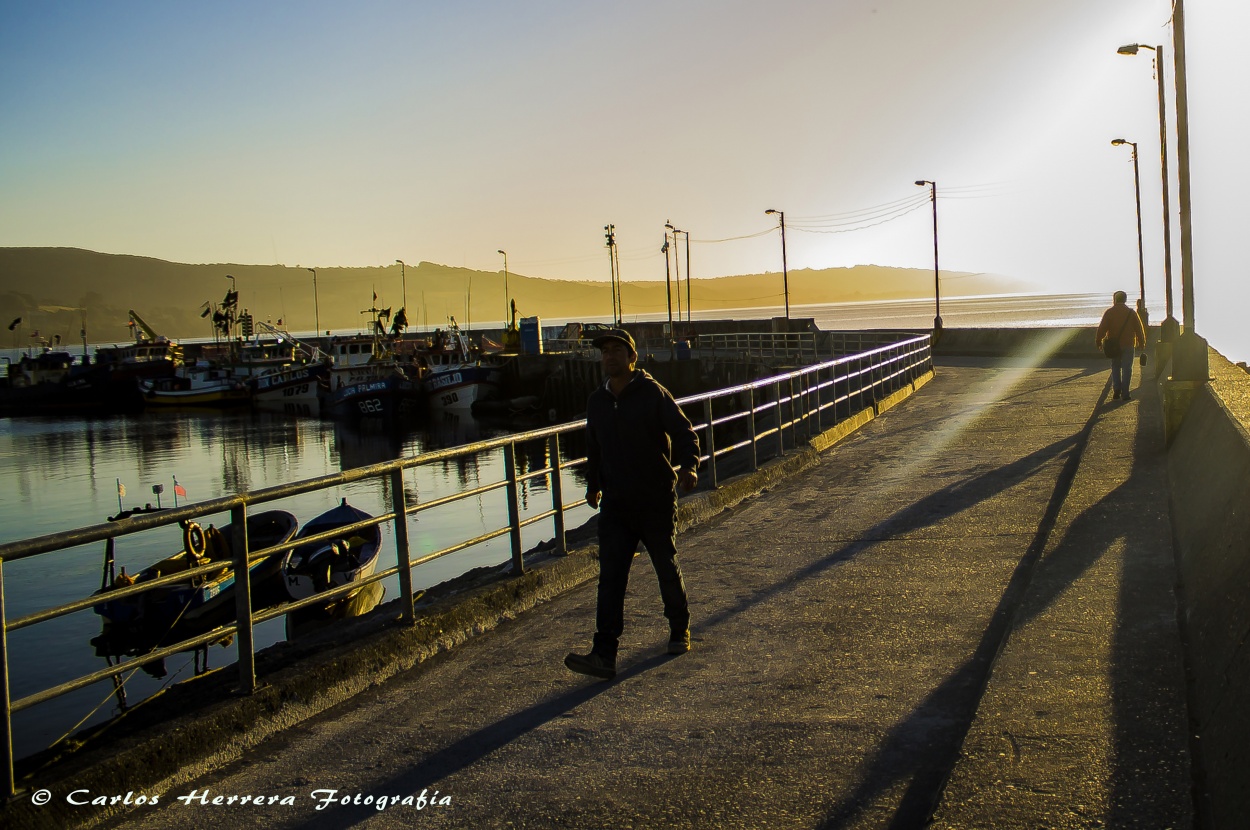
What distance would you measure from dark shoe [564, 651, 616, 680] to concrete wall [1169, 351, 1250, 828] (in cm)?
277

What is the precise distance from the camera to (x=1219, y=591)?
5523mm

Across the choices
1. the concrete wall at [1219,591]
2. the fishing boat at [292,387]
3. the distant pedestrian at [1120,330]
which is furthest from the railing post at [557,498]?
the fishing boat at [292,387]

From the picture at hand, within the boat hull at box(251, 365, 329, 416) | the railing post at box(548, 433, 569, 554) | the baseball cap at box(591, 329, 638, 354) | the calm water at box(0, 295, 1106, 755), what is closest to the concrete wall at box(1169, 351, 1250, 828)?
the baseball cap at box(591, 329, 638, 354)

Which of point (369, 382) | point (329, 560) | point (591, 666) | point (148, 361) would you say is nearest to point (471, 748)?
point (591, 666)

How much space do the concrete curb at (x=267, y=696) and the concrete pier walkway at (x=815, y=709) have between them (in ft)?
0.42

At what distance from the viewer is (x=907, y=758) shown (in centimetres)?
464

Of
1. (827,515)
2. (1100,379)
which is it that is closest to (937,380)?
(1100,379)

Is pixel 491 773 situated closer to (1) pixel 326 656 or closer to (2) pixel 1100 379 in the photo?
(1) pixel 326 656

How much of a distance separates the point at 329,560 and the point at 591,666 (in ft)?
45.9

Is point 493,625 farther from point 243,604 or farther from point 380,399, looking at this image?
point 380,399

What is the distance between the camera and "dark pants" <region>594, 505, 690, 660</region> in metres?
6.05

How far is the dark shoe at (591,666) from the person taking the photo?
5930 millimetres

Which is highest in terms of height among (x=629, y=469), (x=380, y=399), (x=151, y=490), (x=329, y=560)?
(x=629, y=469)

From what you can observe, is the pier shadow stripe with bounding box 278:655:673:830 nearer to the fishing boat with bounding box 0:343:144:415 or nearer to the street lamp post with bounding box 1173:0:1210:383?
the street lamp post with bounding box 1173:0:1210:383
